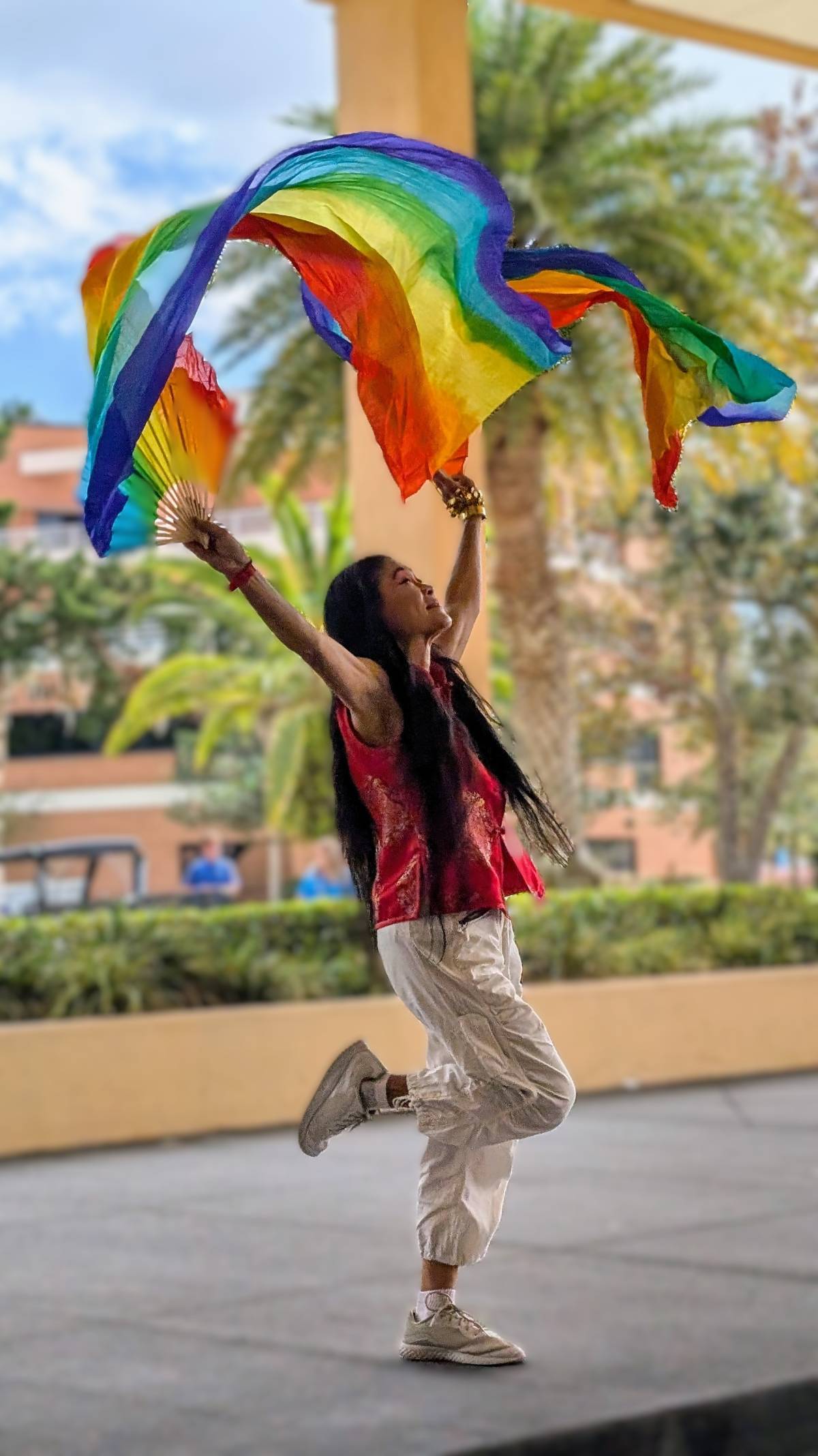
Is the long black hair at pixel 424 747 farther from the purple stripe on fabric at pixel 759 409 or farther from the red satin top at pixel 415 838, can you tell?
the purple stripe on fabric at pixel 759 409

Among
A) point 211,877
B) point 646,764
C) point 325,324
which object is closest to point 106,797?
point 646,764

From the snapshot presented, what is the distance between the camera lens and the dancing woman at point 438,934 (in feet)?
5.30

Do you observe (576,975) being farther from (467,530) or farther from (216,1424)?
(467,530)

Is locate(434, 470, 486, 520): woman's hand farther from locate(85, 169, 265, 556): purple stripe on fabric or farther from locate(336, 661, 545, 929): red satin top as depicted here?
locate(85, 169, 265, 556): purple stripe on fabric

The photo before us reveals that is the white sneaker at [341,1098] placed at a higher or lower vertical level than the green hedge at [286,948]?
lower

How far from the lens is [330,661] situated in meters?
1.60

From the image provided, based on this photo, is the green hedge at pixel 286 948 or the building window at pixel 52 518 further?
the building window at pixel 52 518

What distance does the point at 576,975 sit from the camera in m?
21.5

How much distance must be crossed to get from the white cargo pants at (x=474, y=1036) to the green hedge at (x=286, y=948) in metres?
15.4

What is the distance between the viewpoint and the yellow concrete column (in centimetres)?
807

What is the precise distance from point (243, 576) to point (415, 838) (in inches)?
10.5

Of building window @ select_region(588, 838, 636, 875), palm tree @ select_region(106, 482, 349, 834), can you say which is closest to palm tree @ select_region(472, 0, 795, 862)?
palm tree @ select_region(106, 482, 349, 834)

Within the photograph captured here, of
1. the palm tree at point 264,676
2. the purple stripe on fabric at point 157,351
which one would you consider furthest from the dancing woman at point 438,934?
the palm tree at point 264,676

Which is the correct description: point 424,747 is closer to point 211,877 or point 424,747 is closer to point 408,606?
point 408,606
